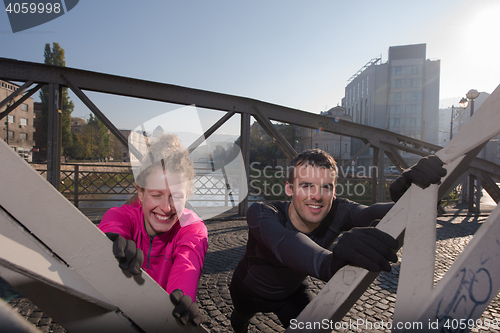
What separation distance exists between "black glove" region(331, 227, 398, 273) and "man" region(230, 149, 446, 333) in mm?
35

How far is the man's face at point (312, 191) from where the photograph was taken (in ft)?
5.72

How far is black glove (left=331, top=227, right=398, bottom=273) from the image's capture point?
0.93 metres

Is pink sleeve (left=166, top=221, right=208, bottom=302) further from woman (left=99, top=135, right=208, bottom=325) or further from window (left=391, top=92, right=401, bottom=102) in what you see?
window (left=391, top=92, right=401, bottom=102)

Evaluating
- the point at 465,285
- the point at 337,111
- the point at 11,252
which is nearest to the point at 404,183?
the point at 465,285

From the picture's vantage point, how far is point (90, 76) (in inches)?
218

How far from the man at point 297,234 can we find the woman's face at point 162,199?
21.7 inches

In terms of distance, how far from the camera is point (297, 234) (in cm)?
145

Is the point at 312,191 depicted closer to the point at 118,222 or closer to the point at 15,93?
the point at 118,222

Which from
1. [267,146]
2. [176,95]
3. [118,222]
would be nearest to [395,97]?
[267,146]

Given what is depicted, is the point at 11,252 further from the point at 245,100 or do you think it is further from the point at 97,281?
the point at 245,100

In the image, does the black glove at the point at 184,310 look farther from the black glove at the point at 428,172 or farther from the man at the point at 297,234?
the black glove at the point at 428,172

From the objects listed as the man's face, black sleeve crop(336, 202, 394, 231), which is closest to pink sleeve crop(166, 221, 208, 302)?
the man's face

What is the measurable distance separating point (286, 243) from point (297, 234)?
0.08m

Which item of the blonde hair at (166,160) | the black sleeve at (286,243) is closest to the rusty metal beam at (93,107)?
the blonde hair at (166,160)
